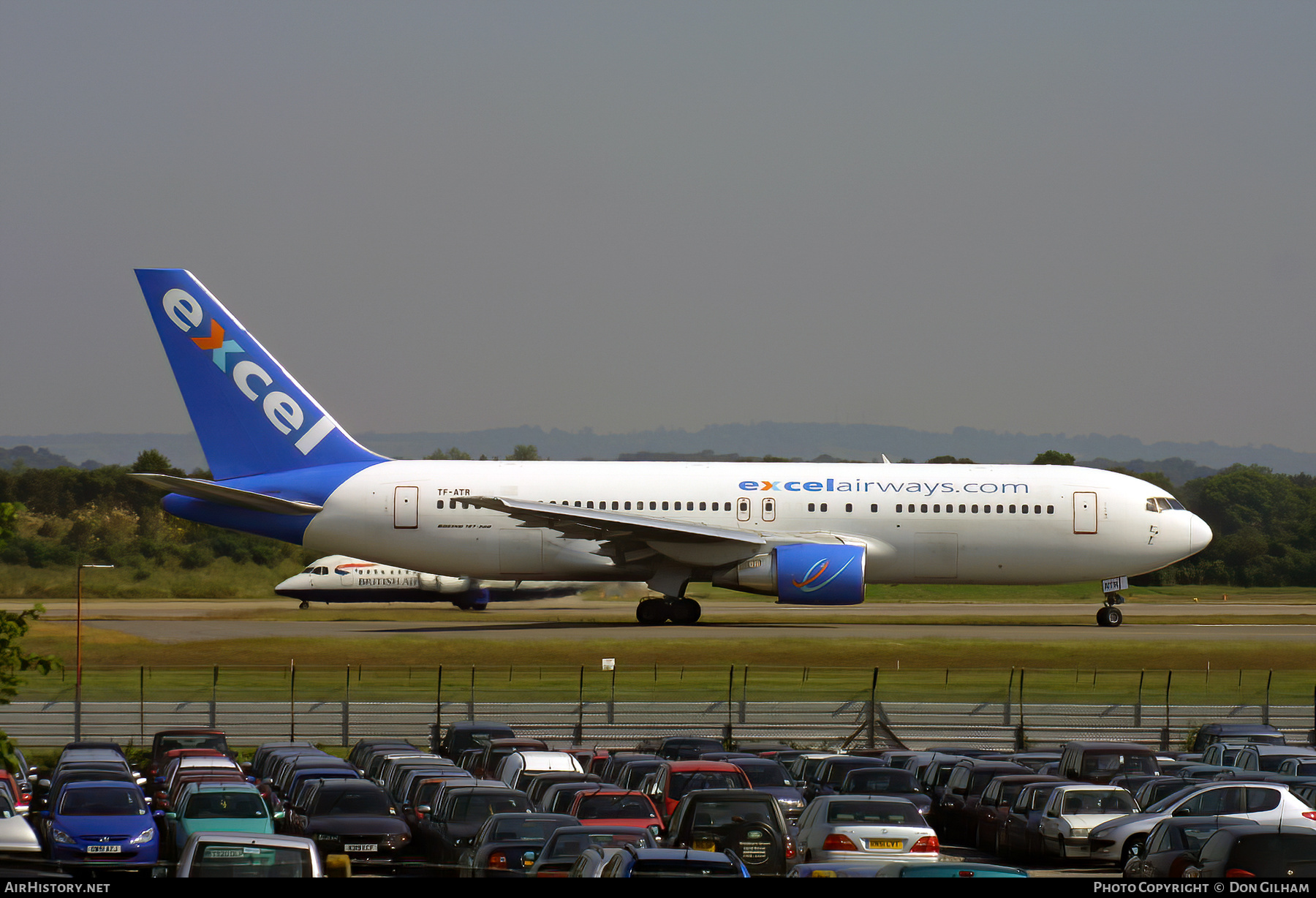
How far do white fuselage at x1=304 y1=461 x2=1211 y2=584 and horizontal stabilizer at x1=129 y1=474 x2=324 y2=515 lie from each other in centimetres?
82

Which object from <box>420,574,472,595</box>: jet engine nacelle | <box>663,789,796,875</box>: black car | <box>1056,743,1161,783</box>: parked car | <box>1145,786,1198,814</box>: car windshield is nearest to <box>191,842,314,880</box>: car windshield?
<box>663,789,796,875</box>: black car

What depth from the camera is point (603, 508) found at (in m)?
42.4

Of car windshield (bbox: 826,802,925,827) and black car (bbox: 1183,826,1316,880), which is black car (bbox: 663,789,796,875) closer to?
car windshield (bbox: 826,802,925,827)

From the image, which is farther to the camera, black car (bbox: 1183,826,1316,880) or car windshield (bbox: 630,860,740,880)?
black car (bbox: 1183,826,1316,880)

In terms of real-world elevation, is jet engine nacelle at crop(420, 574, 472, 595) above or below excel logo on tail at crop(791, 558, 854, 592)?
below

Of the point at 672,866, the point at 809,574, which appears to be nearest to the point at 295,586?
the point at 809,574

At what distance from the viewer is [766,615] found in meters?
50.6

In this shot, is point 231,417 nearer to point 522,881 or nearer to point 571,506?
point 571,506

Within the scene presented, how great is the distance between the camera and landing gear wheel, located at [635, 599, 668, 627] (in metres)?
43.4

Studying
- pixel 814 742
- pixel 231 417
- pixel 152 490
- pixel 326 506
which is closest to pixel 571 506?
pixel 326 506

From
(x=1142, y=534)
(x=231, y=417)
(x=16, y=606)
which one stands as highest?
(x=231, y=417)

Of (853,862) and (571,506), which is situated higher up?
(571,506)

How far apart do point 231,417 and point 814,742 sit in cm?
2200

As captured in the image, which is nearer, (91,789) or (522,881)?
(522,881)
